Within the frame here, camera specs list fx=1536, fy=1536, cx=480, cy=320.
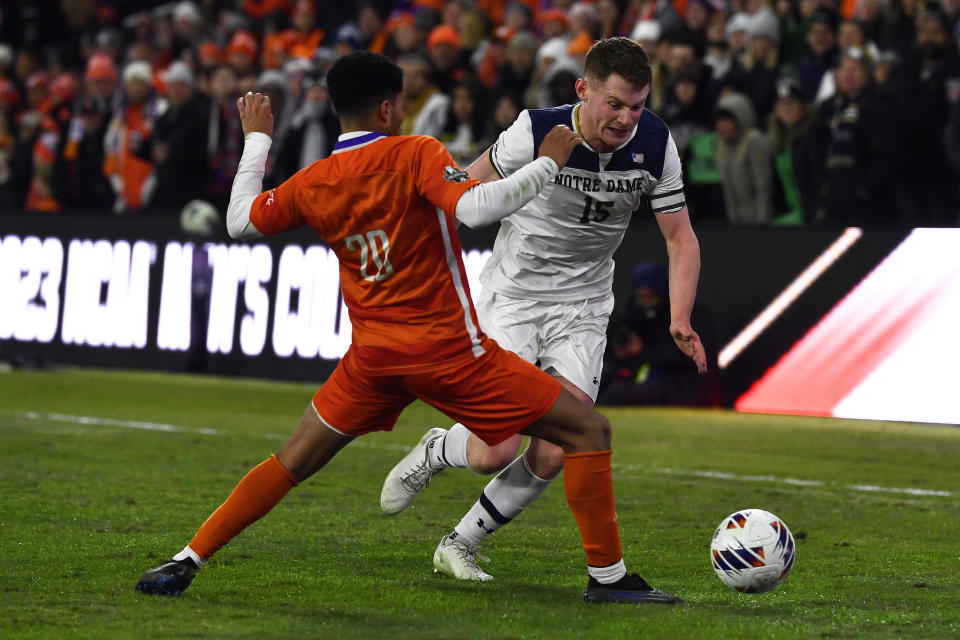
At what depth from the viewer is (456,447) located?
6.50 metres

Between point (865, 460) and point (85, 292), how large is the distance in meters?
9.11

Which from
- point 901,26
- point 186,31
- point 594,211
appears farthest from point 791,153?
point 186,31

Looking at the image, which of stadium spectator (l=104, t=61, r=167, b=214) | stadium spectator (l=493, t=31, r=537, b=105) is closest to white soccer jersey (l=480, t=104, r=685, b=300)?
stadium spectator (l=493, t=31, r=537, b=105)

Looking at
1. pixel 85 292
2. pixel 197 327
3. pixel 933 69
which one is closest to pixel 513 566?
pixel 933 69

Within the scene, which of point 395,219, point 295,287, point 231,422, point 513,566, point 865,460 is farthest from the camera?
point 295,287

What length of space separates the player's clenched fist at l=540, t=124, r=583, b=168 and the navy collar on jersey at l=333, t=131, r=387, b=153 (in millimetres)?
600

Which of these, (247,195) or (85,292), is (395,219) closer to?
(247,195)

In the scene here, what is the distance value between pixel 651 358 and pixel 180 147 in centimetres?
648

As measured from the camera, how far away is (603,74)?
5879mm

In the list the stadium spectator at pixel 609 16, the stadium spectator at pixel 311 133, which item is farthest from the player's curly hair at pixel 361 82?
the stadium spectator at pixel 311 133

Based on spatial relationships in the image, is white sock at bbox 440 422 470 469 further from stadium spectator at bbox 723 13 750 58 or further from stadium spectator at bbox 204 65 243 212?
stadium spectator at bbox 204 65 243 212

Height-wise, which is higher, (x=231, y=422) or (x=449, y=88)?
(x=449, y=88)

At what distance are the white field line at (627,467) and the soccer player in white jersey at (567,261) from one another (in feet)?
10.9

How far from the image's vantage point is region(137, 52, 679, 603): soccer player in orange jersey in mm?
5383
